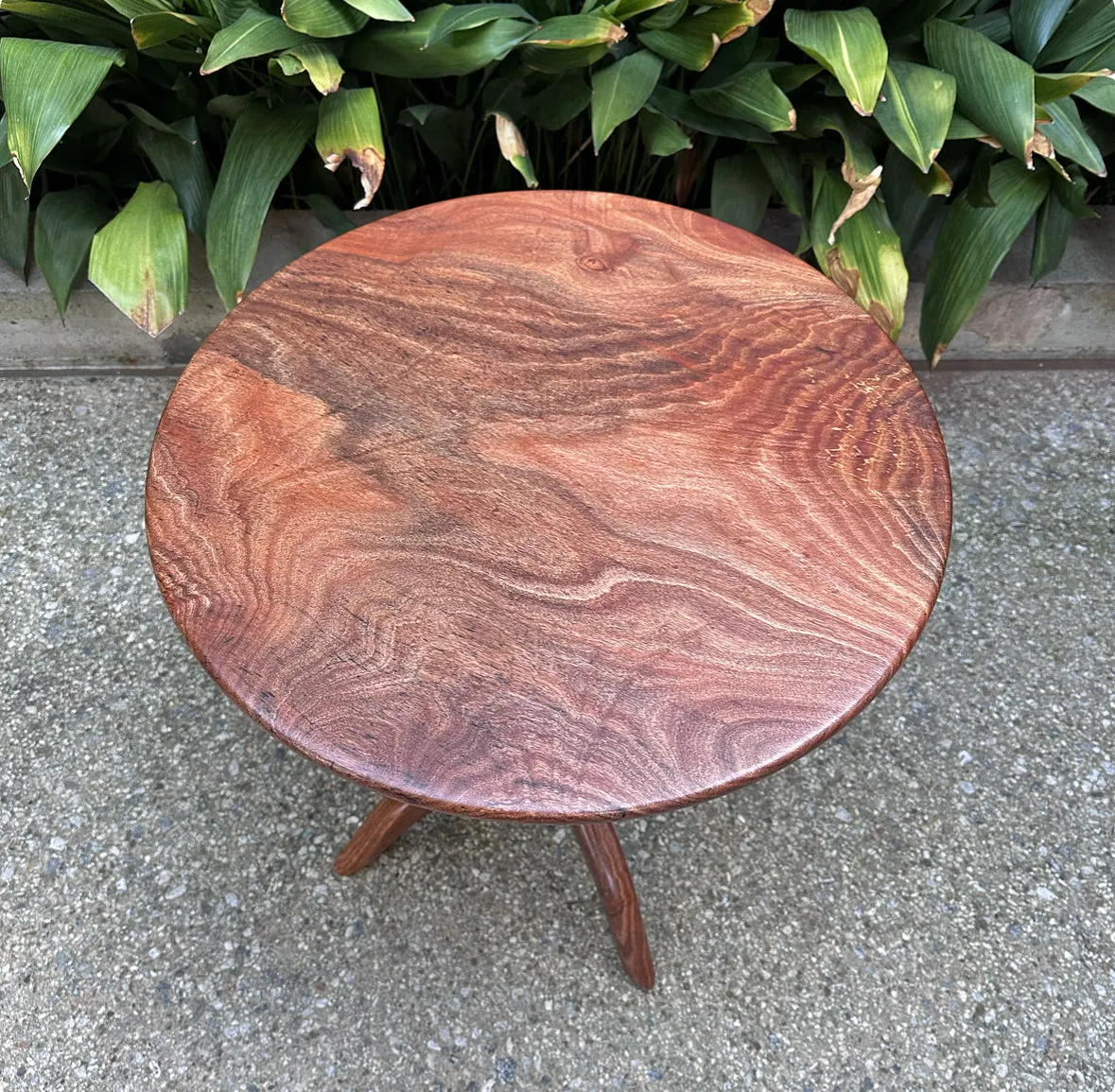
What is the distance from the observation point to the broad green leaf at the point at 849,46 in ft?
4.86

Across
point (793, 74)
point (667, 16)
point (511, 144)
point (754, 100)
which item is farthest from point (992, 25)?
point (511, 144)

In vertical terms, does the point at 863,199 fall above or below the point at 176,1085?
above

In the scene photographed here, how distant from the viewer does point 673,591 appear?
899 mm

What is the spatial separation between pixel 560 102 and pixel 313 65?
45cm

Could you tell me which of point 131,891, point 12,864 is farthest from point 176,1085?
point 12,864

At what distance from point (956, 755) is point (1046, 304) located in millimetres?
1079

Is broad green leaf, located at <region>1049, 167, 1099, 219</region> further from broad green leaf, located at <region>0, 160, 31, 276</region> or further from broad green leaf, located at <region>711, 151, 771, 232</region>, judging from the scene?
broad green leaf, located at <region>0, 160, 31, 276</region>

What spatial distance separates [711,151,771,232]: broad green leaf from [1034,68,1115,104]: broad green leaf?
487mm

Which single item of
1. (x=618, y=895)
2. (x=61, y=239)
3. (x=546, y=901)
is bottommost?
(x=546, y=901)

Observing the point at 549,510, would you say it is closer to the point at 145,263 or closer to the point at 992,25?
the point at 145,263

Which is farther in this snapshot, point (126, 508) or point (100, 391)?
point (100, 391)

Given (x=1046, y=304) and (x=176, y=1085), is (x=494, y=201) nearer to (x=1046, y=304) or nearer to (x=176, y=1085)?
(x=176, y=1085)

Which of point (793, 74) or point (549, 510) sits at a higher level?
point (793, 74)

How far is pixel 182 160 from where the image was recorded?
176cm
